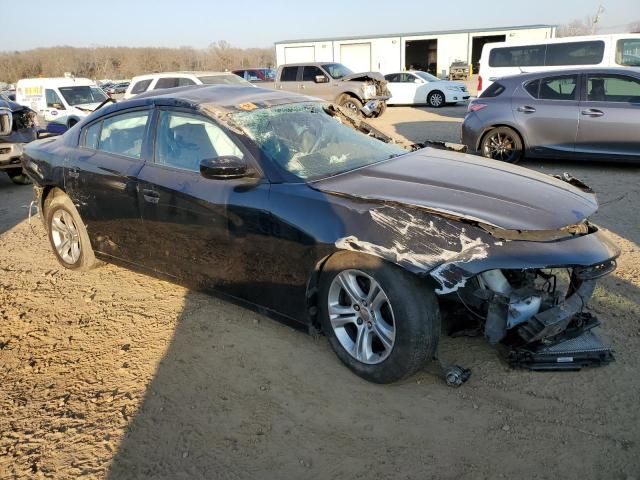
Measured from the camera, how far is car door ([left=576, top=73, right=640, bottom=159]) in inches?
308

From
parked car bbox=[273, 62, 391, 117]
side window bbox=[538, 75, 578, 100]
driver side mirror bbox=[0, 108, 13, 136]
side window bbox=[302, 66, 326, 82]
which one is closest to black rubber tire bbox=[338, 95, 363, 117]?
parked car bbox=[273, 62, 391, 117]

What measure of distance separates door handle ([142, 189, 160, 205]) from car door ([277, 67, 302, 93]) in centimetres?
1484

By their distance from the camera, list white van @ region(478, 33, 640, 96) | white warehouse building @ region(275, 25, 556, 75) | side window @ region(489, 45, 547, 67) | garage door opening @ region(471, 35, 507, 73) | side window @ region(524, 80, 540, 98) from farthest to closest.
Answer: garage door opening @ region(471, 35, 507, 73), white warehouse building @ region(275, 25, 556, 75), side window @ region(489, 45, 547, 67), white van @ region(478, 33, 640, 96), side window @ region(524, 80, 540, 98)

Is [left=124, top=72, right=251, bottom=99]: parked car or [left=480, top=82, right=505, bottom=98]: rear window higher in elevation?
[left=124, top=72, right=251, bottom=99]: parked car

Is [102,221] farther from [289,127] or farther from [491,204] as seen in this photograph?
[491,204]

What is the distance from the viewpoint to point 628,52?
1291 cm

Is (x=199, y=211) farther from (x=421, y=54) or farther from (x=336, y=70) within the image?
(x=421, y=54)

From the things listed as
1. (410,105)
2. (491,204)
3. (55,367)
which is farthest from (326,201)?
(410,105)

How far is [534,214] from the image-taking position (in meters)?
2.88

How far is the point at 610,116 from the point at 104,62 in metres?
106

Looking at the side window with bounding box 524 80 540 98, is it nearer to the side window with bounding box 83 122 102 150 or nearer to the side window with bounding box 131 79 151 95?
the side window with bounding box 83 122 102 150

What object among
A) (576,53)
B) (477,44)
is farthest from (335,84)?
(477,44)

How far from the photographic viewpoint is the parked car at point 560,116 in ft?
26.0

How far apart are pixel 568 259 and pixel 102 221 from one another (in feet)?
11.5
